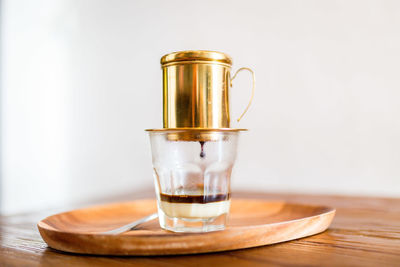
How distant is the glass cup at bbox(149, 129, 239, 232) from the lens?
0.54 metres

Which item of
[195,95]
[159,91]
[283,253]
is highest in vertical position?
[159,91]

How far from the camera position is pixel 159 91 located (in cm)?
217

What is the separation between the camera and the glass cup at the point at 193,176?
0.54 metres

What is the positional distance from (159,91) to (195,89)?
64.8 inches

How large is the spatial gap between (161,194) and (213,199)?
83mm

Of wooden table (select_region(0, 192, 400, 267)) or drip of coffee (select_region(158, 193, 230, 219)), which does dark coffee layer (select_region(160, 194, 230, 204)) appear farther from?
wooden table (select_region(0, 192, 400, 267))

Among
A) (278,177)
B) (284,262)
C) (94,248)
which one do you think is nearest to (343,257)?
(284,262)

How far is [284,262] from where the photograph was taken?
1.36 feet

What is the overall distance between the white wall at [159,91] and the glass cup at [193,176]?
3.49ft

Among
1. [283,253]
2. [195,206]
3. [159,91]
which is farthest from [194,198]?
[159,91]

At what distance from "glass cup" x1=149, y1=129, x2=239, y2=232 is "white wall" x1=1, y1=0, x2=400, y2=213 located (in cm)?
106

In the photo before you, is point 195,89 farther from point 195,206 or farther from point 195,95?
point 195,206

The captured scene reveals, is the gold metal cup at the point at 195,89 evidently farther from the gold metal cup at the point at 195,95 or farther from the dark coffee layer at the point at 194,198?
the dark coffee layer at the point at 194,198

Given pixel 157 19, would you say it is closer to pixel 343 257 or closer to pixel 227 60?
pixel 227 60
